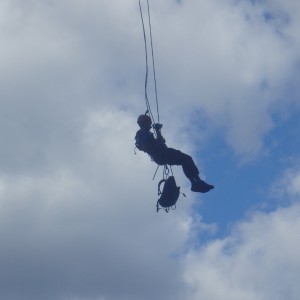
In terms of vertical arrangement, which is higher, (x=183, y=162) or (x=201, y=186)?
(x=183, y=162)

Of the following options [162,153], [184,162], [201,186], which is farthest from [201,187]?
[162,153]

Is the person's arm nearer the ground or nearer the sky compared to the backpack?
nearer the sky

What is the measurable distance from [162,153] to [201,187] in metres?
1.13

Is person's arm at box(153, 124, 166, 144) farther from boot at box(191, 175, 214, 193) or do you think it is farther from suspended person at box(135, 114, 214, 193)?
boot at box(191, 175, 214, 193)

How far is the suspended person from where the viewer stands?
41.4 ft

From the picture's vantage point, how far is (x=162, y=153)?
12812 mm

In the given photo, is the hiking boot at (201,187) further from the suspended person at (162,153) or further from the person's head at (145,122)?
the person's head at (145,122)

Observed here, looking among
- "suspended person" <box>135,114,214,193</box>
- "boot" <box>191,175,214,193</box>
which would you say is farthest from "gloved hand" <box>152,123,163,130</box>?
"boot" <box>191,175,214,193</box>

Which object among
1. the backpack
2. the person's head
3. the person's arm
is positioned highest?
the person's head

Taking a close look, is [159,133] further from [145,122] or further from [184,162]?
[184,162]

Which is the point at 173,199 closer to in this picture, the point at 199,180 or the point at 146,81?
the point at 199,180

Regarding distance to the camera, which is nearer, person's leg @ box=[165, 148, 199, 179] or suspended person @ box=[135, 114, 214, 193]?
suspended person @ box=[135, 114, 214, 193]

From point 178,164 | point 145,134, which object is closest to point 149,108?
point 145,134

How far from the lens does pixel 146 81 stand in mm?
13125
